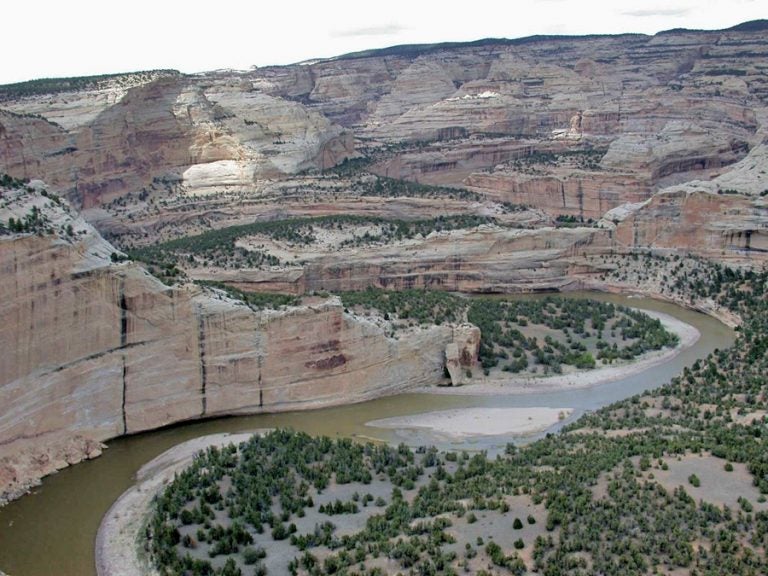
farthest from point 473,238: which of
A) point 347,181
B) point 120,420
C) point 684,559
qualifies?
point 684,559

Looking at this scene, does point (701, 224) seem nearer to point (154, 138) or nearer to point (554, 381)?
point (554, 381)

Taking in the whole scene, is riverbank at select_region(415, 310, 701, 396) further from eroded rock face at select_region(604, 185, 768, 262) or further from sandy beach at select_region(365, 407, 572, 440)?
eroded rock face at select_region(604, 185, 768, 262)

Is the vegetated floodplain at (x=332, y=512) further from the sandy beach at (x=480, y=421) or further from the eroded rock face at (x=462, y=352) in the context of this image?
the eroded rock face at (x=462, y=352)

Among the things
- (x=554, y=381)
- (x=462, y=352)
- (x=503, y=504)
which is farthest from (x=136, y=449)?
(x=554, y=381)

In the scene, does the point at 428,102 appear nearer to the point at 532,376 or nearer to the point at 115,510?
the point at 532,376

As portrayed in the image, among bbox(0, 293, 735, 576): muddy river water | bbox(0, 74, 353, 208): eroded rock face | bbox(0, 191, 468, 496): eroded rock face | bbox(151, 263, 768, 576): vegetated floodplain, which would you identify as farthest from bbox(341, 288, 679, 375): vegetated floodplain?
bbox(0, 74, 353, 208): eroded rock face

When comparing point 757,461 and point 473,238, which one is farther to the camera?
point 473,238
